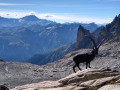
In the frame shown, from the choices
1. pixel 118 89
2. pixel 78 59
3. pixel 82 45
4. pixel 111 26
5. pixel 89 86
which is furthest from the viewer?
pixel 82 45

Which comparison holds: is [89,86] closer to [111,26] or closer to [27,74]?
[27,74]

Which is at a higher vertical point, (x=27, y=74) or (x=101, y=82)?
(x=101, y=82)

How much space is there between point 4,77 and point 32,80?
18.4ft


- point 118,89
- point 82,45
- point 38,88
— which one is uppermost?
point 118,89

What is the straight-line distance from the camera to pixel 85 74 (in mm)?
16844

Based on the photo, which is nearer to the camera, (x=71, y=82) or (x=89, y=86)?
(x=89, y=86)

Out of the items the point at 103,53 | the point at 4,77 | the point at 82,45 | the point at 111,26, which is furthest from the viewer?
the point at 82,45

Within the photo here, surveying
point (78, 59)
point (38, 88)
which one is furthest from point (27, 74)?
point (38, 88)

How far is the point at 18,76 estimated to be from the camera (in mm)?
39875

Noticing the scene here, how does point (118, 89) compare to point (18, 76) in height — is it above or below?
above

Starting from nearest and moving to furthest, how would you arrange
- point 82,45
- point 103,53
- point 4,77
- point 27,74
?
1. point 4,77
2. point 27,74
3. point 103,53
4. point 82,45

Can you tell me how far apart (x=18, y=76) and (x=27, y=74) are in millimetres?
2161

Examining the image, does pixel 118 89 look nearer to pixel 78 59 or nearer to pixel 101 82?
pixel 101 82

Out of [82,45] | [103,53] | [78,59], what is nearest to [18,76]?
[78,59]
